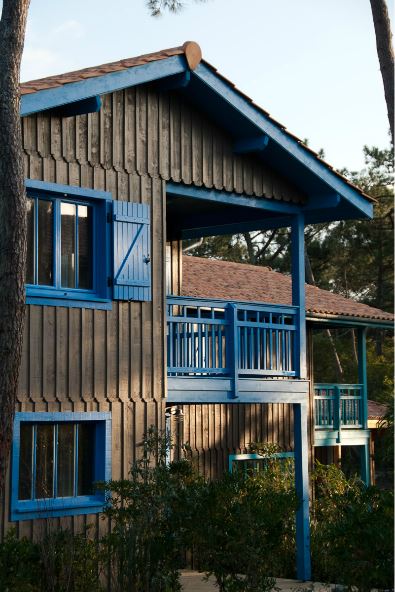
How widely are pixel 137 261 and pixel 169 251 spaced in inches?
209

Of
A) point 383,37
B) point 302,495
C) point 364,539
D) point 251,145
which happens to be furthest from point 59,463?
point 383,37

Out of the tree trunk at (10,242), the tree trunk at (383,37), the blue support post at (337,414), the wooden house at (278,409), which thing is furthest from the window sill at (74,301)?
the blue support post at (337,414)

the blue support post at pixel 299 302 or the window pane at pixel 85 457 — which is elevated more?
A: the blue support post at pixel 299 302

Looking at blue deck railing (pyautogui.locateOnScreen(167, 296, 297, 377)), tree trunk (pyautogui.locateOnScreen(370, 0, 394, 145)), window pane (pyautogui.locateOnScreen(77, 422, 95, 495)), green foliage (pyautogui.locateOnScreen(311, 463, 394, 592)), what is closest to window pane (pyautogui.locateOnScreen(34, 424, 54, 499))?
window pane (pyautogui.locateOnScreen(77, 422, 95, 495))

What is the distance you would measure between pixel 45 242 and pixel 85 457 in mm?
2771

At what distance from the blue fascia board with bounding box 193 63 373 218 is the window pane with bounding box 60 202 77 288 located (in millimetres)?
2777


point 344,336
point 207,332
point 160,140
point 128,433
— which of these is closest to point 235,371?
point 207,332

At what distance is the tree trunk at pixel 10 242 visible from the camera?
1165 centimetres

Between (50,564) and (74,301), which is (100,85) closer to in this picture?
(74,301)

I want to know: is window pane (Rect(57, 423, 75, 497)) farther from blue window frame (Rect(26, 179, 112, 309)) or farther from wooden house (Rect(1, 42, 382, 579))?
blue window frame (Rect(26, 179, 112, 309))

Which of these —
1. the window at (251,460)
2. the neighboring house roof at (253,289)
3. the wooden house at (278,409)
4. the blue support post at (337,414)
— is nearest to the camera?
the wooden house at (278,409)

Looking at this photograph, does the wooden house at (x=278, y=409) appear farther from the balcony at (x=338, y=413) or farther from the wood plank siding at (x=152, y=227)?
the wood plank siding at (x=152, y=227)

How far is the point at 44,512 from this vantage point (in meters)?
13.4

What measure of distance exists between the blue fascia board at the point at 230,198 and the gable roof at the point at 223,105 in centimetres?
43
